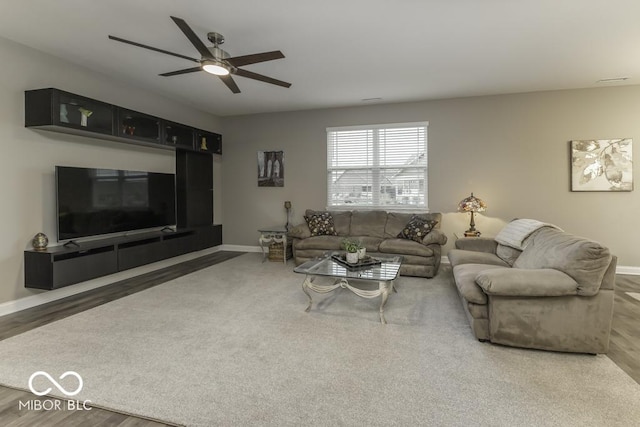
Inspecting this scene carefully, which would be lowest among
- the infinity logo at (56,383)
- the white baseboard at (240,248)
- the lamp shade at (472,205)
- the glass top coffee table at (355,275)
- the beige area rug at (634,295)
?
the infinity logo at (56,383)

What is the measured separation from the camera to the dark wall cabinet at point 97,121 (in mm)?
3477

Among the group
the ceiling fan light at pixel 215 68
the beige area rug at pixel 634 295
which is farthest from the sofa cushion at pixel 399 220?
the ceiling fan light at pixel 215 68

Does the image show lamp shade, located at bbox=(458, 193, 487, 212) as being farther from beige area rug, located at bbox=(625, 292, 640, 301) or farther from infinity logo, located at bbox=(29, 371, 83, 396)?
infinity logo, located at bbox=(29, 371, 83, 396)

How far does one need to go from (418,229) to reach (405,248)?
459 mm

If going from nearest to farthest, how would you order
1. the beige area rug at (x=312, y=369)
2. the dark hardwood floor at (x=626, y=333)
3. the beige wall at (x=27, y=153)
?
the beige area rug at (x=312, y=369) < the dark hardwood floor at (x=626, y=333) < the beige wall at (x=27, y=153)

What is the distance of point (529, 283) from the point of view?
96.5 inches

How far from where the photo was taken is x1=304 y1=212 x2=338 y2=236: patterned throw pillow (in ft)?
18.3

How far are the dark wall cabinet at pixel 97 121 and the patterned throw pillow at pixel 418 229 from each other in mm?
3827

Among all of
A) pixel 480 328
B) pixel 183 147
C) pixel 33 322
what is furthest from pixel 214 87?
pixel 480 328

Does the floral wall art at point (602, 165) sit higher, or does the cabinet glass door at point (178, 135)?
the cabinet glass door at point (178, 135)

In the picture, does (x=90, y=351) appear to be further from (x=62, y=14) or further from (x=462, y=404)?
(x=62, y=14)

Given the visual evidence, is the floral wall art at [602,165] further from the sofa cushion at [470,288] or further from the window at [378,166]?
the sofa cushion at [470,288]

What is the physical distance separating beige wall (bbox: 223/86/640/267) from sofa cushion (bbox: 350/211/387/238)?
0.89 metres

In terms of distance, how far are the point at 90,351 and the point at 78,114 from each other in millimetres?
2648
